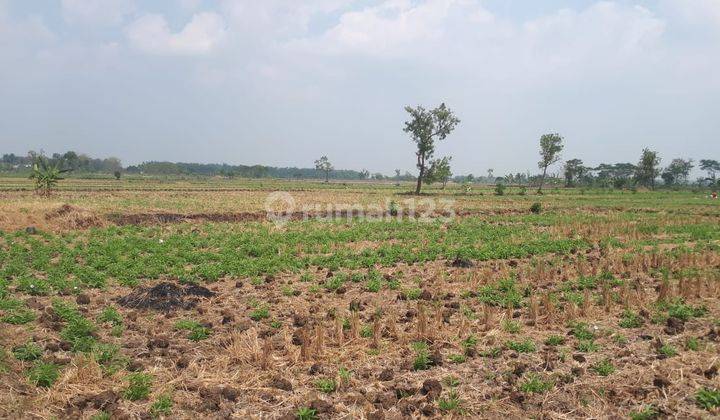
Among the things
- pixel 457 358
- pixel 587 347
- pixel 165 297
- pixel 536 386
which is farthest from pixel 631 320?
pixel 165 297

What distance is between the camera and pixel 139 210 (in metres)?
28.7

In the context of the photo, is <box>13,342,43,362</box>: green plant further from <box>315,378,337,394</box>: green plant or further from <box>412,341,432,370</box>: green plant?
<box>412,341,432,370</box>: green plant

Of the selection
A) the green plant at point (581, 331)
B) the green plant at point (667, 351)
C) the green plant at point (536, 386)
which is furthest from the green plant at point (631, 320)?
the green plant at point (536, 386)

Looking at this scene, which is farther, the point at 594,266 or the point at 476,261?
the point at 476,261

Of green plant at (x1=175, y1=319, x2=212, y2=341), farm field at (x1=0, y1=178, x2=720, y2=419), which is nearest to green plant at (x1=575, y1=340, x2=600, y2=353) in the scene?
farm field at (x1=0, y1=178, x2=720, y2=419)

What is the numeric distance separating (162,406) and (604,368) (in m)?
6.00

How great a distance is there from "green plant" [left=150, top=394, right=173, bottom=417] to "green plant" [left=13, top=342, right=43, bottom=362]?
262cm

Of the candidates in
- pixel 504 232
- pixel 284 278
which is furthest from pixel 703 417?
pixel 504 232

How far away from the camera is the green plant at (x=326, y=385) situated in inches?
250

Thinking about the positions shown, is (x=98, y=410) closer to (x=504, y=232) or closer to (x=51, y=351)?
(x=51, y=351)

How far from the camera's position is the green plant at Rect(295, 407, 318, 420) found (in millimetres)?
5609

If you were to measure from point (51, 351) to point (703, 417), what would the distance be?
917 cm

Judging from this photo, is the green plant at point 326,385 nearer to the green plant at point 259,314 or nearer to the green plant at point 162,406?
the green plant at point 162,406

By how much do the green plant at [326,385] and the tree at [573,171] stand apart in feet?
349
